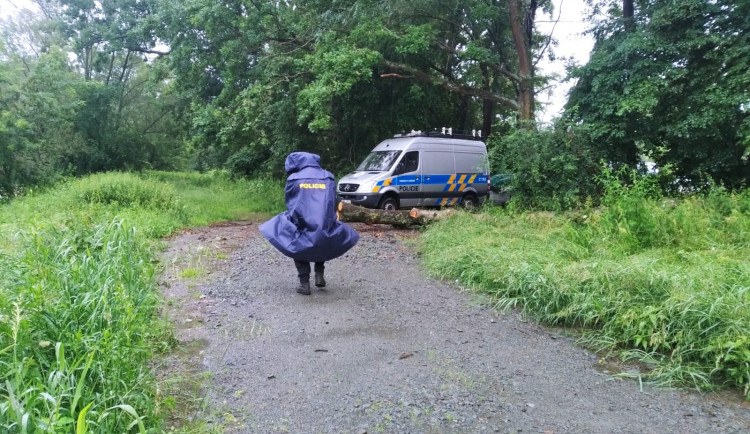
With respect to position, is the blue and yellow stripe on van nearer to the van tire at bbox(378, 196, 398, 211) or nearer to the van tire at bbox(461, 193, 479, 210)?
the van tire at bbox(461, 193, 479, 210)

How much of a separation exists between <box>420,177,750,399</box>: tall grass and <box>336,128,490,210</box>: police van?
4409mm

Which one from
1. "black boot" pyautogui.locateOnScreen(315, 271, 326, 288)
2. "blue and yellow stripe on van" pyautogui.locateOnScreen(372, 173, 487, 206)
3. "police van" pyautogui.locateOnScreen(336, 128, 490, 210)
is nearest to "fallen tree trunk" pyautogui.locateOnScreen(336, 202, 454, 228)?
"police van" pyautogui.locateOnScreen(336, 128, 490, 210)

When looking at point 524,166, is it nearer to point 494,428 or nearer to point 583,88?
point 583,88

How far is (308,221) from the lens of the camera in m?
5.45

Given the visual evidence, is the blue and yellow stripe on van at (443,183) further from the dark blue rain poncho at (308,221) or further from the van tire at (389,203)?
the dark blue rain poncho at (308,221)

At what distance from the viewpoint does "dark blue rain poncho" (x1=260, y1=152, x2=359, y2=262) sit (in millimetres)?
5445

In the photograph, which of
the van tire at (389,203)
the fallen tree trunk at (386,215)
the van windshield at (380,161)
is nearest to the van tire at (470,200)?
the van tire at (389,203)

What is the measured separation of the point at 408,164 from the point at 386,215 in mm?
2727

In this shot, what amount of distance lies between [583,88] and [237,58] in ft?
33.3

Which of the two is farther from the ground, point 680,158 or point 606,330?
point 680,158

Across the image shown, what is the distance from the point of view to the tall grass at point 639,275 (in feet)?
12.5

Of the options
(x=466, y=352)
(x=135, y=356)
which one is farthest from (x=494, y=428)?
(x=135, y=356)

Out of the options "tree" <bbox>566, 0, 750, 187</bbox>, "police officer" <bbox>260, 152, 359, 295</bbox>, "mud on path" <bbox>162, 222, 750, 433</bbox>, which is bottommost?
"mud on path" <bbox>162, 222, 750, 433</bbox>

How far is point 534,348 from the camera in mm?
4363
